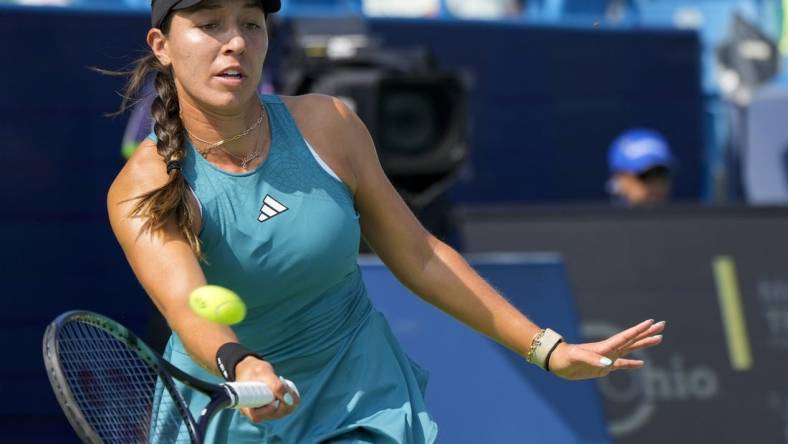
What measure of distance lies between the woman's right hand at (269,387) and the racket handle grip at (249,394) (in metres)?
0.02

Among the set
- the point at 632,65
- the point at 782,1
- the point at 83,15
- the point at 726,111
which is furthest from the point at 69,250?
the point at 782,1

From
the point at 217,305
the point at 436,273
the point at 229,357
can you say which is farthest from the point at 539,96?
the point at 217,305

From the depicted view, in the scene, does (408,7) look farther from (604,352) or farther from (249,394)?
(249,394)

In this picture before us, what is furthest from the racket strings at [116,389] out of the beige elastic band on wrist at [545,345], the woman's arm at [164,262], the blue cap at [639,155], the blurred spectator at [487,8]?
the blurred spectator at [487,8]

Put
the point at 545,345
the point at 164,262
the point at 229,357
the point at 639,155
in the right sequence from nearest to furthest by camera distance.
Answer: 1. the point at 229,357
2. the point at 164,262
3. the point at 545,345
4. the point at 639,155

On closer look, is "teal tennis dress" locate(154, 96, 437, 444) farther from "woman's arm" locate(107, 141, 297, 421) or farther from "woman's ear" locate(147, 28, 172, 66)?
"woman's ear" locate(147, 28, 172, 66)

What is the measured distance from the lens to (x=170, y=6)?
121 inches

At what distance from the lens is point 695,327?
279 inches

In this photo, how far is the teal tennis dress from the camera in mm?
3102

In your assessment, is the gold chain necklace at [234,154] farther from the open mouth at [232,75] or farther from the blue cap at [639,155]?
the blue cap at [639,155]

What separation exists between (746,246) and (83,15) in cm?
333

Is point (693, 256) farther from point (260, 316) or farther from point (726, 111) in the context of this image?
point (260, 316)

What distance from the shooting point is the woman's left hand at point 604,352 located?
10.7 ft

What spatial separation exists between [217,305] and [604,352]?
0.95m
